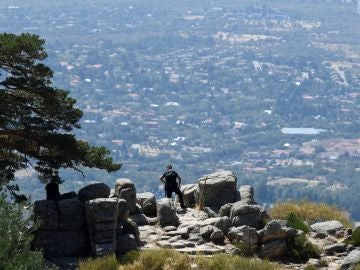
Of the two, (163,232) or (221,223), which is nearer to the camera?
(221,223)

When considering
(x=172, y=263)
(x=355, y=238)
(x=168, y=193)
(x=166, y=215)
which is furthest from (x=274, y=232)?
(x=168, y=193)

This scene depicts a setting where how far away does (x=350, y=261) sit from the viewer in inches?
1268

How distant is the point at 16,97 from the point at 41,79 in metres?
1.07

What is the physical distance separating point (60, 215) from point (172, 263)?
497 cm

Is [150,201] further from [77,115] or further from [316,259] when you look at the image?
[316,259]

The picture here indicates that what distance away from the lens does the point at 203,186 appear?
41.3 m

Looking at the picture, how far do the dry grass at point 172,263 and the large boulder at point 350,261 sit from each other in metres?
2.16

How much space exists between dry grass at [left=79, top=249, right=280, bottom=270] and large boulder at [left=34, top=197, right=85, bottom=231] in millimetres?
2672

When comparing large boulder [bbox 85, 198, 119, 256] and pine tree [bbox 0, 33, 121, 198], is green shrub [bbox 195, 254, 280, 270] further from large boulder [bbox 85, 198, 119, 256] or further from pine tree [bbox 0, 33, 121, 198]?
pine tree [bbox 0, 33, 121, 198]

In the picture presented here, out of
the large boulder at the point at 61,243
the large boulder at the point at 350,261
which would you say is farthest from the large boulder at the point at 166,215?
the large boulder at the point at 350,261

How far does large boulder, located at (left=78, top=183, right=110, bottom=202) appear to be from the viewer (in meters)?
35.3

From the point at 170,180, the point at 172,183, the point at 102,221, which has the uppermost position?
the point at 170,180

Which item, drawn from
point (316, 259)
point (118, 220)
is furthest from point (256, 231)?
point (118, 220)

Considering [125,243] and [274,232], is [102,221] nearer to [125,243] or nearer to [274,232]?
[125,243]
